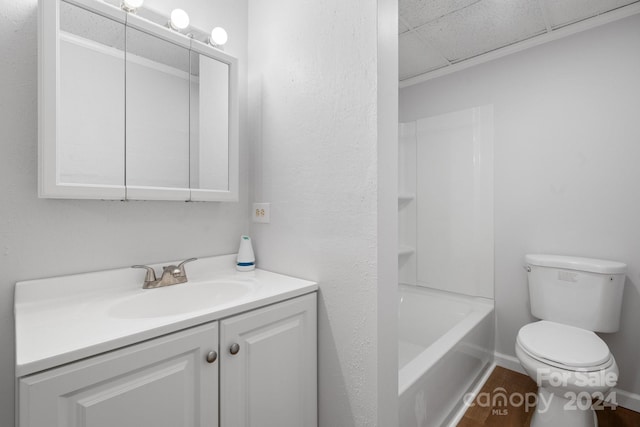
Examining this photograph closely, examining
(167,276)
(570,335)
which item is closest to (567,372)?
(570,335)

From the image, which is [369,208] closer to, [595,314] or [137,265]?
[137,265]

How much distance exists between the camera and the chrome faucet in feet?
3.69

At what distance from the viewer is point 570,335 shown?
154 cm

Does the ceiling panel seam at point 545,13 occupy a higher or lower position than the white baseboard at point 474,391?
higher

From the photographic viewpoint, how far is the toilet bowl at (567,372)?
1265 mm

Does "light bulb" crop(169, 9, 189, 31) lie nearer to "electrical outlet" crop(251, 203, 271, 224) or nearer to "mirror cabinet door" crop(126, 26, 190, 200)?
"mirror cabinet door" crop(126, 26, 190, 200)

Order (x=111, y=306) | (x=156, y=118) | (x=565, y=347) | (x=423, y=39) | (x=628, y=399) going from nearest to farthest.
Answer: (x=111, y=306), (x=156, y=118), (x=565, y=347), (x=628, y=399), (x=423, y=39)

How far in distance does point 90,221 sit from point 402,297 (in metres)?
2.23

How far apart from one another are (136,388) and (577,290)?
2153mm

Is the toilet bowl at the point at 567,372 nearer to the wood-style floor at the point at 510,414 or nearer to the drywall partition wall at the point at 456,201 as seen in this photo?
the wood-style floor at the point at 510,414

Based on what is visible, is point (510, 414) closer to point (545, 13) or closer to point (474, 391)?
point (474, 391)

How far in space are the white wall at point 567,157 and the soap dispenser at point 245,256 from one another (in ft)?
5.89

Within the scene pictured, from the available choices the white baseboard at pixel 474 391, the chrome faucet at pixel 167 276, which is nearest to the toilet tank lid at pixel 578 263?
the white baseboard at pixel 474 391

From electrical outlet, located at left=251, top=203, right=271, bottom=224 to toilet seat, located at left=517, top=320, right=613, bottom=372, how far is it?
4.74ft
